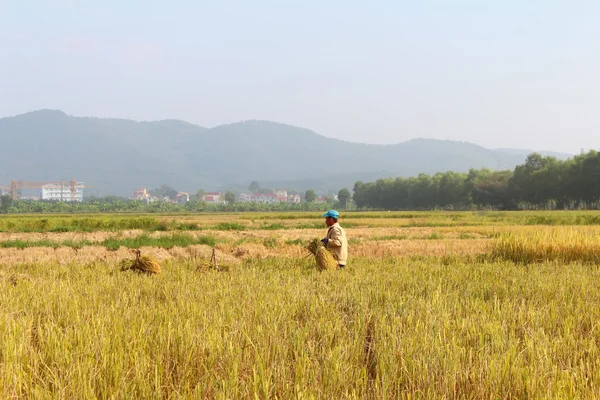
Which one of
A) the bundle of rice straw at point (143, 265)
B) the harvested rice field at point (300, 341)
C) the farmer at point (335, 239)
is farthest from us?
the bundle of rice straw at point (143, 265)

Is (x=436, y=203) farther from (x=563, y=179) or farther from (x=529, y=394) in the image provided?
(x=529, y=394)

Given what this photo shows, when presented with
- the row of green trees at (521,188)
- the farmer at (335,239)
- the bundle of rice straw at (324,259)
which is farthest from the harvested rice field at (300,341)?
the row of green trees at (521,188)

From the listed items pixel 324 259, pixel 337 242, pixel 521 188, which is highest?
pixel 521 188

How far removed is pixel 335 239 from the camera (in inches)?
385

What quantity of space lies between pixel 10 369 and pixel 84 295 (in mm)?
3691

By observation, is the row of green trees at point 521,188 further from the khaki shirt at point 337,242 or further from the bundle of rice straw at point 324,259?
the bundle of rice straw at point 324,259

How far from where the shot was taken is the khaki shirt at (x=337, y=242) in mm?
9719

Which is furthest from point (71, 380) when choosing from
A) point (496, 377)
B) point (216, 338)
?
point (496, 377)

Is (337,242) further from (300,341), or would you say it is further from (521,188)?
(521,188)

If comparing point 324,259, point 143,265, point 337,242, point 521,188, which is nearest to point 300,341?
point 324,259

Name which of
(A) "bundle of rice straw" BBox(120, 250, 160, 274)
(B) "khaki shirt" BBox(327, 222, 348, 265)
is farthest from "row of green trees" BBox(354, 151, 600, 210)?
(A) "bundle of rice straw" BBox(120, 250, 160, 274)

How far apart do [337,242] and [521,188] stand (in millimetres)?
100469

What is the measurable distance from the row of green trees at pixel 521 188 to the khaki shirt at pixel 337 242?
8931 cm

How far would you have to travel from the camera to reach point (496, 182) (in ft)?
362
